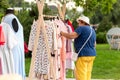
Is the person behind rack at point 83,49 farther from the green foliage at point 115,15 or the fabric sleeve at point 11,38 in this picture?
the green foliage at point 115,15

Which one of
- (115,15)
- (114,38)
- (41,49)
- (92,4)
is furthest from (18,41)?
(115,15)

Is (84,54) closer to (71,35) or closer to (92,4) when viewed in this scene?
(71,35)

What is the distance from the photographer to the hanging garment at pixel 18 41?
8.09 metres

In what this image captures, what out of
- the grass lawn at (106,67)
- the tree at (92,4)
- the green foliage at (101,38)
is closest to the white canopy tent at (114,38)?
the grass lawn at (106,67)

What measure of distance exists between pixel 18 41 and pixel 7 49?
30 centimetres

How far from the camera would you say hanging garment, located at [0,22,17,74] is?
793 centimetres

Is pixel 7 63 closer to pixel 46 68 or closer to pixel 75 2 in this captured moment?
pixel 46 68

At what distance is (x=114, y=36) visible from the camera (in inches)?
960

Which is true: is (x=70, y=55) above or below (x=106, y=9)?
below

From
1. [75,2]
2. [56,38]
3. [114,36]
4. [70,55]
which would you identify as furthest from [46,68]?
[114,36]

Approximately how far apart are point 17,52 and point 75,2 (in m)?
6.90

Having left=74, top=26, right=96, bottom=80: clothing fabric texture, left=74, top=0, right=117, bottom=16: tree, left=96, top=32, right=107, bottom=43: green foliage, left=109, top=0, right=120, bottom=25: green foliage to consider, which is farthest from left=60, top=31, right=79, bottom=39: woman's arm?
left=109, top=0, right=120, bottom=25: green foliage

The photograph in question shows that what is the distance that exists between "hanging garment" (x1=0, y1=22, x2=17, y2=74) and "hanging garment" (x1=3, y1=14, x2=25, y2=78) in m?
0.14

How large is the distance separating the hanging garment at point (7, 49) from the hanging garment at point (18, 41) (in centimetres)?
14
